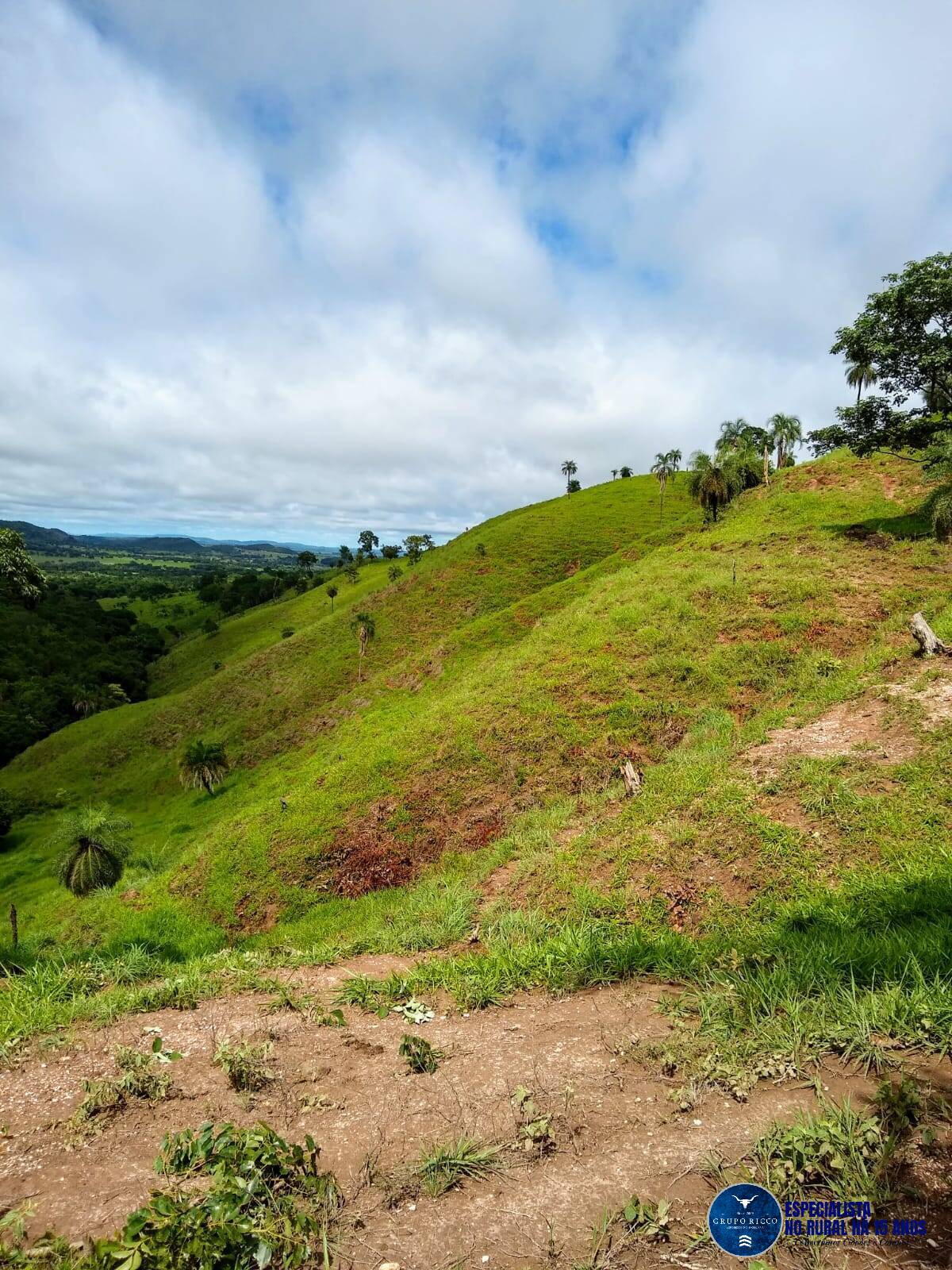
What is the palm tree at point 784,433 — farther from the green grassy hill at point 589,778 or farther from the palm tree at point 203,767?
the palm tree at point 203,767

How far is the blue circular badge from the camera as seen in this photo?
372 centimetres

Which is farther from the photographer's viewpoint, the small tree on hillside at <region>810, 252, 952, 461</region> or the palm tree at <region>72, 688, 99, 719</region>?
the palm tree at <region>72, 688, 99, 719</region>

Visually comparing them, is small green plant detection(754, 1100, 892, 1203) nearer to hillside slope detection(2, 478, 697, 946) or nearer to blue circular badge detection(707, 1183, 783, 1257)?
blue circular badge detection(707, 1183, 783, 1257)

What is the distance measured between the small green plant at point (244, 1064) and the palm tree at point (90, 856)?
2746 centimetres

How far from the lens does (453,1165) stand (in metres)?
4.68

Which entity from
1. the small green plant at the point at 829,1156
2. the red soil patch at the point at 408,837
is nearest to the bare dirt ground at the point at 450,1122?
the small green plant at the point at 829,1156

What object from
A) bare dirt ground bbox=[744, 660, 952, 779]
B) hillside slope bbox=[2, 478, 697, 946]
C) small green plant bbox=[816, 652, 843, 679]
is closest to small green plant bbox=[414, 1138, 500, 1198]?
bare dirt ground bbox=[744, 660, 952, 779]

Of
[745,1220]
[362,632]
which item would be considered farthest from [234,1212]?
[362,632]

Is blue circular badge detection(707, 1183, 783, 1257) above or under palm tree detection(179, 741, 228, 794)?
above

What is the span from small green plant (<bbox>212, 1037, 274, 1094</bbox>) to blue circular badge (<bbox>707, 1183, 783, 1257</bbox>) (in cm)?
472

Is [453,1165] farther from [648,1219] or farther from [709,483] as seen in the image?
[709,483]

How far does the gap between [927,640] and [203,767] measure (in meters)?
49.2

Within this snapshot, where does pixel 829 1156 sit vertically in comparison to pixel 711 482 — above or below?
below

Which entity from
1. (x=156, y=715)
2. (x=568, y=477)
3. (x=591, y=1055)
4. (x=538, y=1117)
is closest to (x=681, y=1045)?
(x=591, y=1055)
